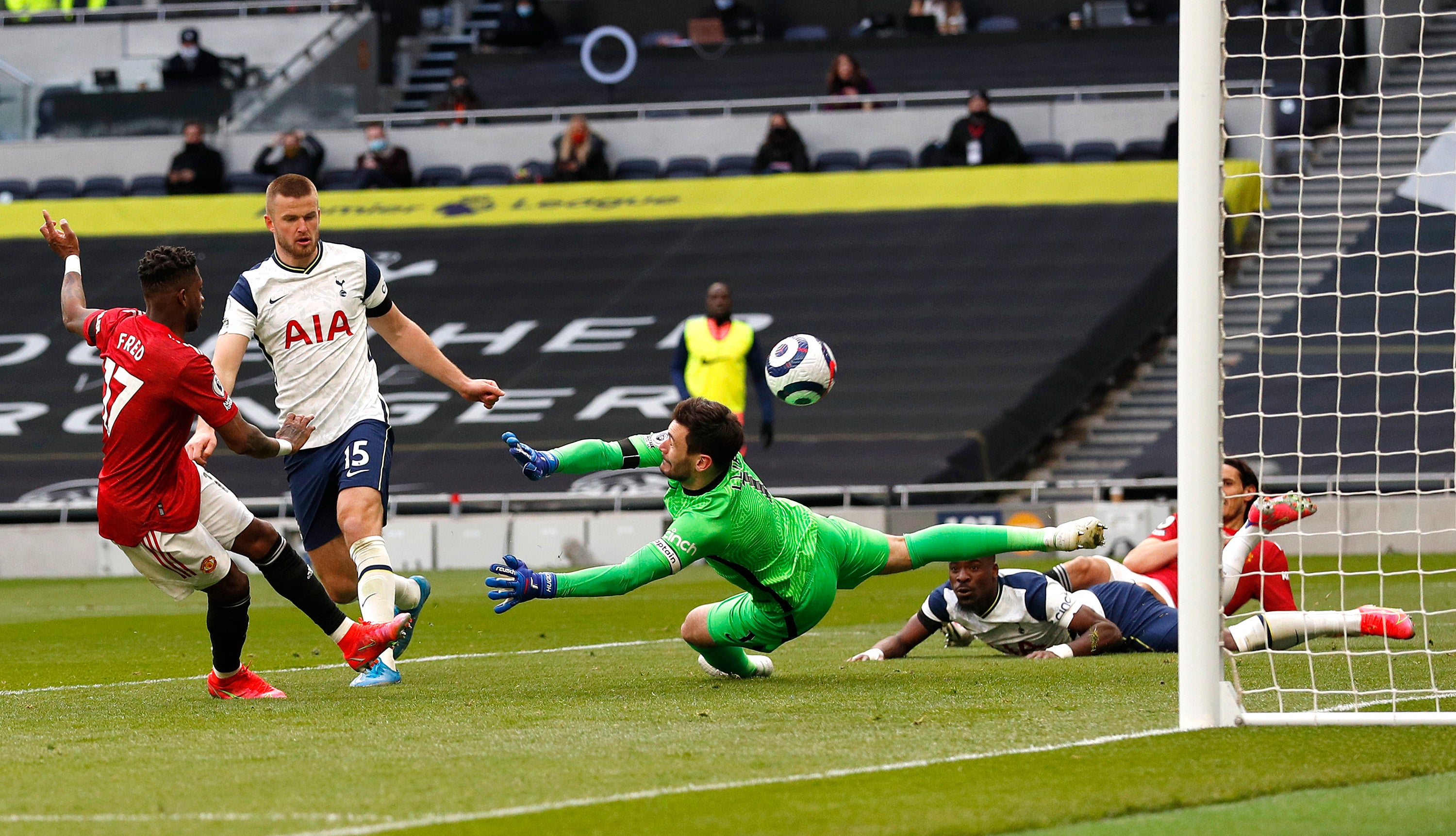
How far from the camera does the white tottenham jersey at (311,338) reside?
7.48 meters

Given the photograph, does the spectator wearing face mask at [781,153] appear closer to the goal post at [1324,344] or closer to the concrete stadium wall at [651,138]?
the concrete stadium wall at [651,138]

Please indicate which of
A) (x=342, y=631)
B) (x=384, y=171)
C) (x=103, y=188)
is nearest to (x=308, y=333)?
(x=342, y=631)

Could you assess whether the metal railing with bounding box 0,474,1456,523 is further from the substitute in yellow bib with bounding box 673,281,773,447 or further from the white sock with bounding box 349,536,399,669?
the white sock with bounding box 349,536,399,669

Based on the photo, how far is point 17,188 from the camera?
1051 inches

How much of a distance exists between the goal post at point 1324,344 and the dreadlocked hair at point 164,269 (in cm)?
361

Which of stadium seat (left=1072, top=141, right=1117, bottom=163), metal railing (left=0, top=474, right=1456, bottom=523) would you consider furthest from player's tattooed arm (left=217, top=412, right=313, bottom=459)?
stadium seat (left=1072, top=141, right=1117, bottom=163)

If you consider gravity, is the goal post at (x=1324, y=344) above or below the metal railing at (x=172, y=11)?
below

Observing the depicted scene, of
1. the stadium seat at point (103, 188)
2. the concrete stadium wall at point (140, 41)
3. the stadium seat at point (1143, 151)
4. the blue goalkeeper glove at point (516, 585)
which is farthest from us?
the concrete stadium wall at point (140, 41)

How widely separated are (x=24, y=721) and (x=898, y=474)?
41.9 ft

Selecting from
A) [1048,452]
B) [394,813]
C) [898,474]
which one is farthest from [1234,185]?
[394,813]

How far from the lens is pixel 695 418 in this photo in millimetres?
6750

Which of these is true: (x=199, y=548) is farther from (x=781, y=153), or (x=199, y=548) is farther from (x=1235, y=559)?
(x=781, y=153)

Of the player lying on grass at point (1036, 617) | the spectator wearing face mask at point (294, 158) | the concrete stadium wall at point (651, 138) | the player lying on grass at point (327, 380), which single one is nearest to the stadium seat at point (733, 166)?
the concrete stadium wall at point (651, 138)

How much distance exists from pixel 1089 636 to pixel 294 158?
63.0 ft
